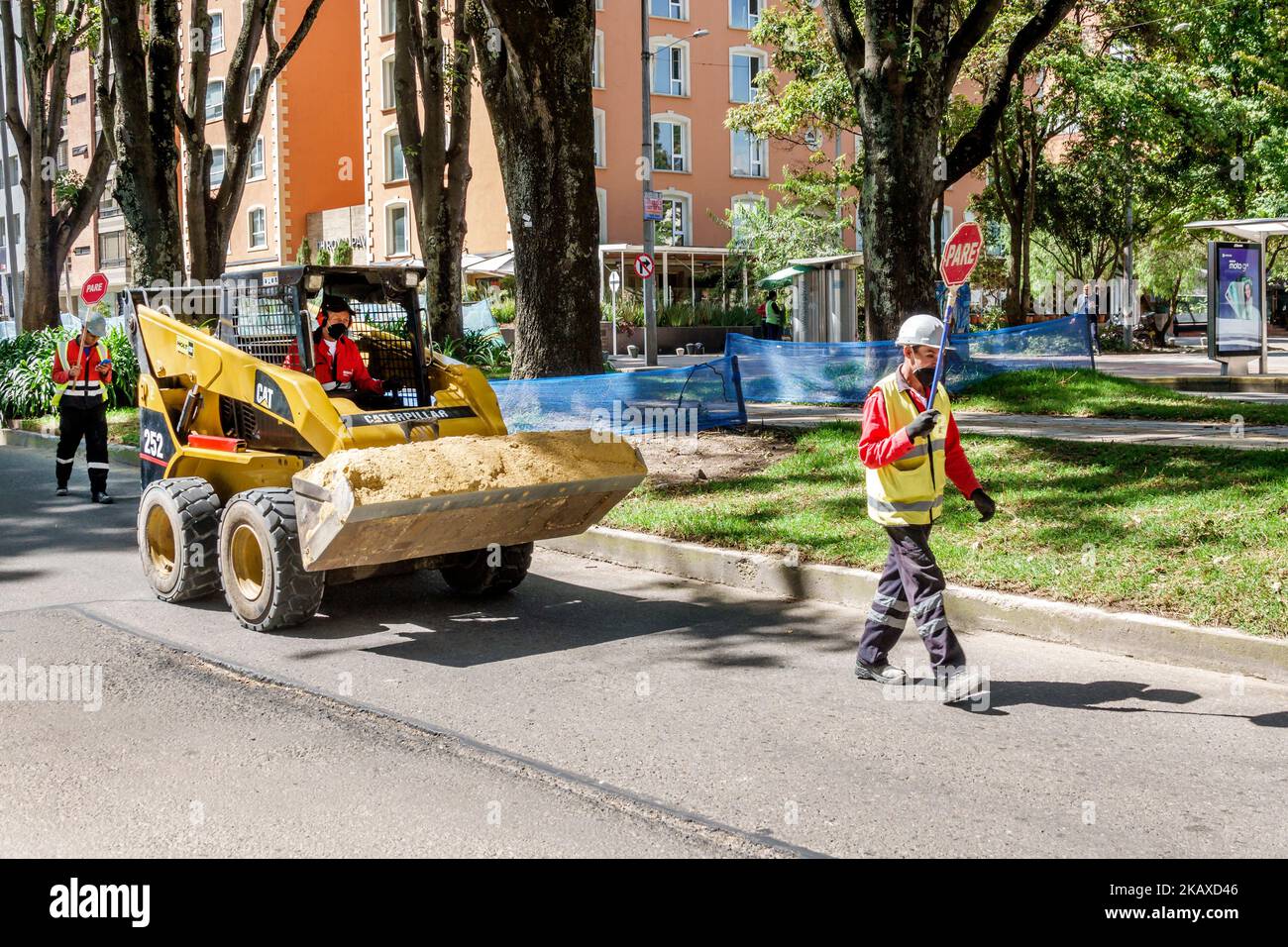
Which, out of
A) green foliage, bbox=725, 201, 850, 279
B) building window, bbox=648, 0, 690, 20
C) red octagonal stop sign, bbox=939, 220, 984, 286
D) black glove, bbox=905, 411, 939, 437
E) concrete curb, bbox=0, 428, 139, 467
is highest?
building window, bbox=648, 0, 690, 20

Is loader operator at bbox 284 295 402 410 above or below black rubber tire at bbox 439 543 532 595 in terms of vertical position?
above

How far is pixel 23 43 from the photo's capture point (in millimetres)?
26109

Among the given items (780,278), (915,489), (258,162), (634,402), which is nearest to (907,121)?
(634,402)

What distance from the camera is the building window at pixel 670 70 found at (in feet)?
160

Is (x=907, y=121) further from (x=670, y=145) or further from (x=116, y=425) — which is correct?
(x=670, y=145)

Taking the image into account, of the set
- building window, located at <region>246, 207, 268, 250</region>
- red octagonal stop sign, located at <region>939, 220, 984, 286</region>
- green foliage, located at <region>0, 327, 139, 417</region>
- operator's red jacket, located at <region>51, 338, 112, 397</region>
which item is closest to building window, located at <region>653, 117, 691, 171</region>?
building window, located at <region>246, 207, 268, 250</region>

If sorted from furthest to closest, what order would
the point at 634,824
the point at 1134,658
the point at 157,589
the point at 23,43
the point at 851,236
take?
the point at 851,236 → the point at 23,43 → the point at 157,589 → the point at 1134,658 → the point at 634,824

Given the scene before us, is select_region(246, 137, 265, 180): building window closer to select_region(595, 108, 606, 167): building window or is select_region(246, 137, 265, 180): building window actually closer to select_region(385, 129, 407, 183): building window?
select_region(385, 129, 407, 183): building window

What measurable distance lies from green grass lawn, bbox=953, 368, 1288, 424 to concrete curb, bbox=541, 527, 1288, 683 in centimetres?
640

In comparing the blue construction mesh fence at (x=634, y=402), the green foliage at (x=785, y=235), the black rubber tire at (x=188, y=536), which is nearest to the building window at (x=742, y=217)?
the green foliage at (x=785, y=235)

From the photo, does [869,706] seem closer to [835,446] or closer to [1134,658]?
[1134,658]

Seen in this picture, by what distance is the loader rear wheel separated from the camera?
7.48 metres

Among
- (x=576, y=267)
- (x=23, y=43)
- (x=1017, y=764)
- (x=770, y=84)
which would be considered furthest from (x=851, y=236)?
(x=1017, y=764)
